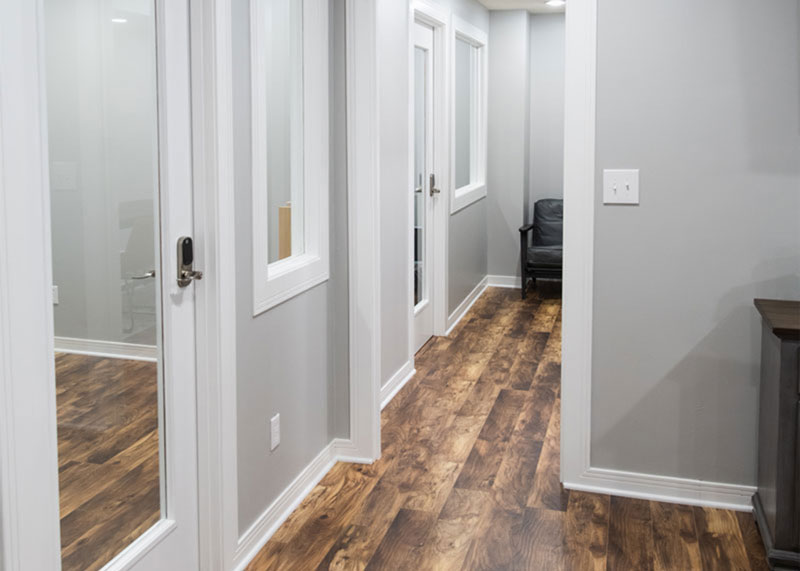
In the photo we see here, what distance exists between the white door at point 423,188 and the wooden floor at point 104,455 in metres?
3.08

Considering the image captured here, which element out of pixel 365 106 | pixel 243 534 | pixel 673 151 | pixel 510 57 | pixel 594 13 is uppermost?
pixel 510 57

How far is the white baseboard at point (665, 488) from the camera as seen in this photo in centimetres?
301

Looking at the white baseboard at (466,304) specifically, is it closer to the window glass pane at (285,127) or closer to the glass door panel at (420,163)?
the glass door panel at (420,163)

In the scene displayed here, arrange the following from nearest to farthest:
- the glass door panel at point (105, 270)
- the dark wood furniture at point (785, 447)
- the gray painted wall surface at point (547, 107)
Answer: the glass door panel at point (105, 270) < the dark wood furniture at point (785, 447) < the gray painted wall surface at point (547, 107)

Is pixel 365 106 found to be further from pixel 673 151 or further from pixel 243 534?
pixel 243 534

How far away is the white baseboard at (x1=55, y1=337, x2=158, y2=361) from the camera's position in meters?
1.84

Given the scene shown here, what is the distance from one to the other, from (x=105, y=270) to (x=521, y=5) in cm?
549

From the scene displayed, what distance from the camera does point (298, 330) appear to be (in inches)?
119

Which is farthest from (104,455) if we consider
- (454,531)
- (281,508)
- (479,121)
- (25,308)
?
(479,121)

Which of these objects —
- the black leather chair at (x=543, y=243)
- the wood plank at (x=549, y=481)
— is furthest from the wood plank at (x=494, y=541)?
the black leather chair at (x=543, y=243)

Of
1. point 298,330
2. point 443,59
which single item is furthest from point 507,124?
point 298,330

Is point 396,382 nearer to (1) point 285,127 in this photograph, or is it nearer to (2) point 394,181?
(2) point 394,181

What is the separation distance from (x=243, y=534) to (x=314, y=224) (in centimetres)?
116

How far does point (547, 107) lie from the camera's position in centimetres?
749
